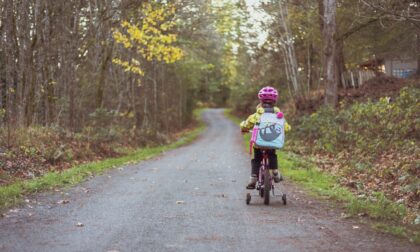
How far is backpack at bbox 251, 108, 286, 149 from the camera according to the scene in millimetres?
8852

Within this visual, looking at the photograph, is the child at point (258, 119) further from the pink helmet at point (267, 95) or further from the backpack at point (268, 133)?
the backpack at point (268, 133)

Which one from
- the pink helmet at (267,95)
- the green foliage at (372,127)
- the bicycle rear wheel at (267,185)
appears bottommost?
the bicycle rear wheel at (267,185)

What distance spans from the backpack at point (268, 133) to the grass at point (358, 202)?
5.19ft

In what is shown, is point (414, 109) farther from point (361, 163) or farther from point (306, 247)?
point (306, 247)

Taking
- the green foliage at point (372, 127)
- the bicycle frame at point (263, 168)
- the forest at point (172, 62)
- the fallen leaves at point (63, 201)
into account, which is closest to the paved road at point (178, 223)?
the fallen leaves at point (63, 201)

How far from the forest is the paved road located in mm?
1403

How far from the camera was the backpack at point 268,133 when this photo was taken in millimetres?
8852

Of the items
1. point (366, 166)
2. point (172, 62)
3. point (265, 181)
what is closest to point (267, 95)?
point (265, 181)

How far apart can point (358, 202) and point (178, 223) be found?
3.21 m

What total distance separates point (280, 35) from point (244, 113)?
43.6 meters

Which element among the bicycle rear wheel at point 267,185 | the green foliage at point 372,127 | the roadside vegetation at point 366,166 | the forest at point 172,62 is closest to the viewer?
the roadside vegetation at point 366,166

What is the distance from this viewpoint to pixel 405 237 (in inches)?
261

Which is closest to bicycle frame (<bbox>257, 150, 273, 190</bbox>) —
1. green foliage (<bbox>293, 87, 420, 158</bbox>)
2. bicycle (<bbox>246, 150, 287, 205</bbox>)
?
bicycle (<bbox>246, 150, 287, 205</bbox>)

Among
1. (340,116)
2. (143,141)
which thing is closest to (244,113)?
(143,141)
